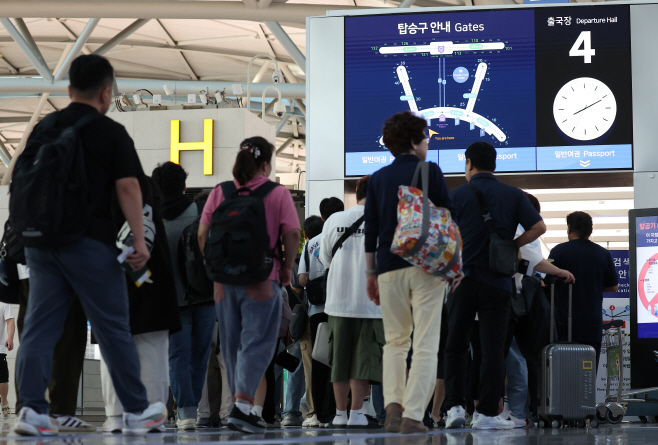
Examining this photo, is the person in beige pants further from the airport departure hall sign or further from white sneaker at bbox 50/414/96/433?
the airport departure hall sign

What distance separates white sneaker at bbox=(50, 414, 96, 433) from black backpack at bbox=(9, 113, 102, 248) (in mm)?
1205

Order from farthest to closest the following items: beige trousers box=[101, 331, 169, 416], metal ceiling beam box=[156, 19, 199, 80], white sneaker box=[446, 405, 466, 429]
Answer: metal ceiling beam box=[156, 19, 199, 80] → white sneaker box=[446, 405, 466, 429] → beige trousers box=[101, 331, 169, 416]

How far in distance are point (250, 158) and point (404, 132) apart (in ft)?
2.79

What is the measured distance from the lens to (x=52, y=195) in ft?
12.0

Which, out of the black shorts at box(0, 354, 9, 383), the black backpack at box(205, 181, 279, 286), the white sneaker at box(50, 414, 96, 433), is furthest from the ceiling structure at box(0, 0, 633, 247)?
the white sneaker at box(50, 414, 96, 433)

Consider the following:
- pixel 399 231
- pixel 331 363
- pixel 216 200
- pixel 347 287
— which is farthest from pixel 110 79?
pixel 331 363

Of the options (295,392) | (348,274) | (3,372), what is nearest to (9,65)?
(3,372)

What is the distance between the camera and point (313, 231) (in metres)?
6.91

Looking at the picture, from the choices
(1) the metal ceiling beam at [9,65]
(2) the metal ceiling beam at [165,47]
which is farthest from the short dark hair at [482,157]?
(1) the metal ceiling beam at [9,65]

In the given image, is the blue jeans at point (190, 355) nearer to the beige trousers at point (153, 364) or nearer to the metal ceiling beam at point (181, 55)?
the beige trousers at point (153, 364)

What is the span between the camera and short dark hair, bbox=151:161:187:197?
5.59 metres

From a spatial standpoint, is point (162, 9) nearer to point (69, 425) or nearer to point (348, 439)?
point (69, 425)

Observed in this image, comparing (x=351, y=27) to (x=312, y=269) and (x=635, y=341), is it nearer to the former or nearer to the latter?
(x=312, y=269)

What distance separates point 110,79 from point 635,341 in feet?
18.9
